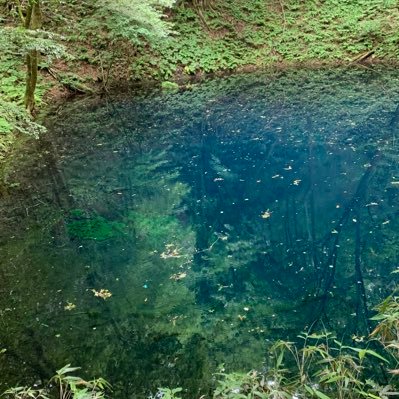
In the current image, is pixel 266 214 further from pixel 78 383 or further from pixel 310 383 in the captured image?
pixel 78 383

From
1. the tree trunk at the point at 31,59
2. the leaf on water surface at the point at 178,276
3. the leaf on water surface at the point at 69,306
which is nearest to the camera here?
the leaf on water surface at the point at 69,306

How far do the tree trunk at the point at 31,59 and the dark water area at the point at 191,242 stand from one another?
1.56 metres

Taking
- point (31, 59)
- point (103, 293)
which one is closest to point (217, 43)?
point (31, 59)

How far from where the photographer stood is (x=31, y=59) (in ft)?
36.8

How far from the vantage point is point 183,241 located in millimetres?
6211

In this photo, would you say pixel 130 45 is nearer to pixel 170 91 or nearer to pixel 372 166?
pixel 170 91

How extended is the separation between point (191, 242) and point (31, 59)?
788 cm

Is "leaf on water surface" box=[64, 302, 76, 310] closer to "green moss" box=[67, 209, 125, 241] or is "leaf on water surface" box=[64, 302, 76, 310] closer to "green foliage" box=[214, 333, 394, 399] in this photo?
"green moss" box=[67, 209, 125, 241]

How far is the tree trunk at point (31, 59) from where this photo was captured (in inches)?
393

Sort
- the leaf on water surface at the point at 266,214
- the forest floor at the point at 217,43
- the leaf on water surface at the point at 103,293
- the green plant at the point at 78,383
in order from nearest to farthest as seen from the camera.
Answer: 1. the green plant at the point at 78,383
2. the leaf on water surface at the point at 103,293
3. the leaf on water surface at the point at 266,214
4. the forest floor at the point at 217,43

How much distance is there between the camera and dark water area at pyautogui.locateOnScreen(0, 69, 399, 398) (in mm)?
4242

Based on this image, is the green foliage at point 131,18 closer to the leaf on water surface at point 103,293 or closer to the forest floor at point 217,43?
the forest floor at point 217,43

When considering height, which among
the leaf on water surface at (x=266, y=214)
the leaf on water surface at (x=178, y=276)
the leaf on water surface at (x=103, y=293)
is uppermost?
the leaf on water surface at (x=266, y=214)

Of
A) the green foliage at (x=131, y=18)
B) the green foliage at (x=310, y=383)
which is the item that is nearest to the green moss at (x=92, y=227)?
the green foliage at (x=310, y=383)
